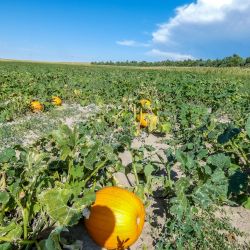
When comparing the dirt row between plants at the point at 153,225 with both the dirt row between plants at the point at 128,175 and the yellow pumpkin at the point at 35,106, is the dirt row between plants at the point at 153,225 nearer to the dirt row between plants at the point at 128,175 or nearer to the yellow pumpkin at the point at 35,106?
the dirt row between plants at the point at 128,175

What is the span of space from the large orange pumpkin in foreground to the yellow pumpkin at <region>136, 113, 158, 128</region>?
3.48 meters

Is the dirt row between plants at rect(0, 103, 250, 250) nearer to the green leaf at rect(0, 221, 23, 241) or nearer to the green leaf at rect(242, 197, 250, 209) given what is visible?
the green leaf at rect(242, 197, 250, 209)

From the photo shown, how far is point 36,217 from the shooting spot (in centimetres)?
305

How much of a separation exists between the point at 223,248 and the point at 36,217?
5.48ft

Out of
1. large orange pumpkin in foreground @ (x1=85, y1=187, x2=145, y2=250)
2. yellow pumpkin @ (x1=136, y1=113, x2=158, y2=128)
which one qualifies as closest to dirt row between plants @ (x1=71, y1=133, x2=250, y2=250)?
large orange pumpkin in foreground @ (x1=85, y1=187, x2=145, y2=250)

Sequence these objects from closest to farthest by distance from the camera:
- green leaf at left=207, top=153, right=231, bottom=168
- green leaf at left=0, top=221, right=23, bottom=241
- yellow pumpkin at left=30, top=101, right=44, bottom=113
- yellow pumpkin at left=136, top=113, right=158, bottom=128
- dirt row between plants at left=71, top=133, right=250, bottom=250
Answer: green leaf at left=0, top=221, right=23, bottom=241 < dirt row between plants at left=71, top=133, right=250, bottom=250 < green leaf at left=207, top=153, right=231, bottom=168 < yellow pumpkin at left=136, top=113, right=158, bottom=128 < yellow pumpkin at left=30, top=101, right=44, bottom=113

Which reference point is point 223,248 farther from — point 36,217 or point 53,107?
point 53,107

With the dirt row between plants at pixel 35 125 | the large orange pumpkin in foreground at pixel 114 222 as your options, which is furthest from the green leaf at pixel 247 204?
the dirt row between plants at pixel 35 125

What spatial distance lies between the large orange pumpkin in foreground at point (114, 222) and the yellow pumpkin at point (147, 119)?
3.48 m

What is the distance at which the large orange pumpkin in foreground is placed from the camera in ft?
9.50

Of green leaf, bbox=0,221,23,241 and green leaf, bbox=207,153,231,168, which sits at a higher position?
green leaf, bbox=207,153,231,168

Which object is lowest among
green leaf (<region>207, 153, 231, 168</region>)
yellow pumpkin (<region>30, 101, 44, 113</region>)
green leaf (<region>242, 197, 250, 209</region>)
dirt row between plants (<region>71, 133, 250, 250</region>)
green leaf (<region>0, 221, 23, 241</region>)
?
yellow pumpkin (<region>30, 101, 44, 113</region>)

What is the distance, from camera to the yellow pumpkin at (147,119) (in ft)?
21.0

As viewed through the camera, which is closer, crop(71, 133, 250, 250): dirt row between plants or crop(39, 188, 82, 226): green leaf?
crop(39, 188, 82, 226): green leaf
